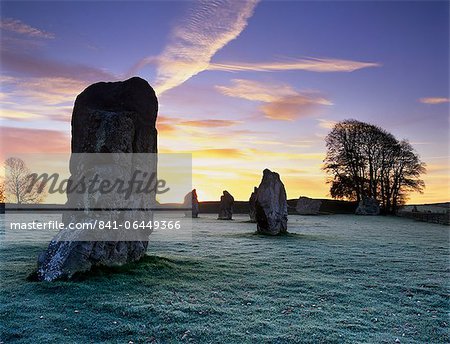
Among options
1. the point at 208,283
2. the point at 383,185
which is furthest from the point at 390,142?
the point at 208,283

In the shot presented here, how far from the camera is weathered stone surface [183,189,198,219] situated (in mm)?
38119

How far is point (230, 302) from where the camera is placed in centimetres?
746

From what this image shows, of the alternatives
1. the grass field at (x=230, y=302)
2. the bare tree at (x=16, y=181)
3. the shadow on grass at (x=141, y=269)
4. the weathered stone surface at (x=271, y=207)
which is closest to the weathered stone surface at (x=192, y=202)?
the bare tree at (x=16, y=181)

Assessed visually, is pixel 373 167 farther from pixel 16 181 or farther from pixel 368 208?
pixel 16 181

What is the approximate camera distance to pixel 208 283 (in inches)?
346

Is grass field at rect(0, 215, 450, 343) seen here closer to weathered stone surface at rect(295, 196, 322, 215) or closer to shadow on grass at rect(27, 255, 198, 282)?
shadow on grass at rect(27, 255, 198, 282)

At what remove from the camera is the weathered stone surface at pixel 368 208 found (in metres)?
46.4

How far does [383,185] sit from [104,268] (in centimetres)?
5075

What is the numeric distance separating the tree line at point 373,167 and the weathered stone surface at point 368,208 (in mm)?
4971

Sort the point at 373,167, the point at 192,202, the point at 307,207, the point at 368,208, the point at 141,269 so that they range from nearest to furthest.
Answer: the point at 141,269 < the point at 192,202 < the point at 307,207 < the point at 368,208 < the point at 373,167

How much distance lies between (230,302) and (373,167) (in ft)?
164

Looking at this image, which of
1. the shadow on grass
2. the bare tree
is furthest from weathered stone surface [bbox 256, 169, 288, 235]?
the bare tree

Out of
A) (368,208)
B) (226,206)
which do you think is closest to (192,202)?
(226,206)

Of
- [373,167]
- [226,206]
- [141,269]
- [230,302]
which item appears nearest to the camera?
[230,302]
